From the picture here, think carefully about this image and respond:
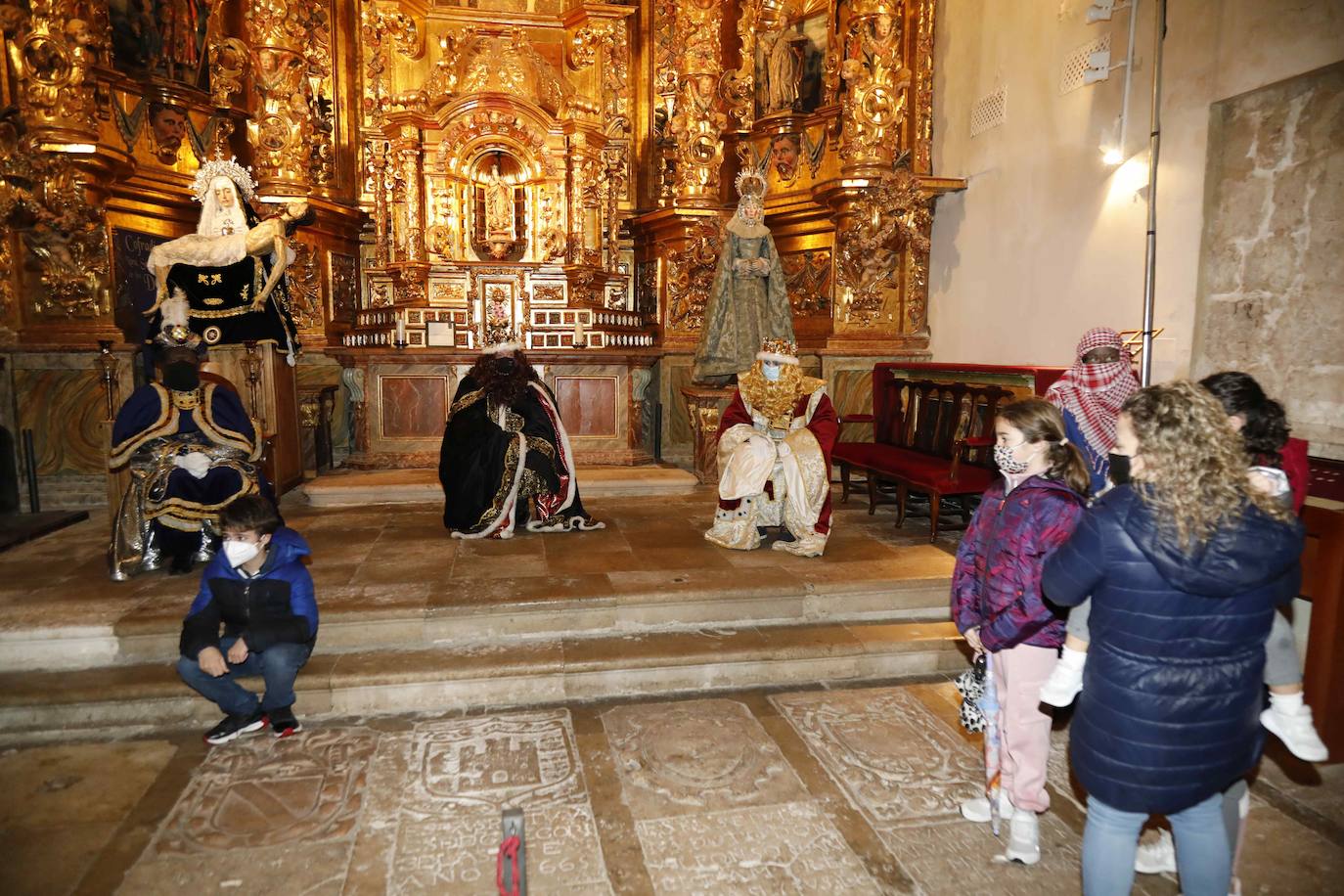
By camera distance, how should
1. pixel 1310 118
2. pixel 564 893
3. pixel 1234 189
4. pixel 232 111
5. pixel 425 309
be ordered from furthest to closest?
pixel 425 309
pixel 232 111
pixel 1234 189
pixel 1310 118
pixel 564 893

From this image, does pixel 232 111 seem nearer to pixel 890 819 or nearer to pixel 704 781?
pixel 704 781

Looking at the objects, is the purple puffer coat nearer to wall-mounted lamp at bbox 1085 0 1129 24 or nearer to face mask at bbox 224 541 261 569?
face mask at bbox 224 541 261 569

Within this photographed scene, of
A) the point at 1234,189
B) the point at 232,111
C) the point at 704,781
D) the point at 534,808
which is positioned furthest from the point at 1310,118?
the point at 232,111

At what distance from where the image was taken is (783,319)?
8.16 m

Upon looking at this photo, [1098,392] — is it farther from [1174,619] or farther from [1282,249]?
[1174,619]

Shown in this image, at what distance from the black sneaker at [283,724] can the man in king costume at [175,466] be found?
6.59 ft

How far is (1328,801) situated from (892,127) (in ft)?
23.7

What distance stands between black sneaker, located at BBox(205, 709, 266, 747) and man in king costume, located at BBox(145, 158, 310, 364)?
4.03 m

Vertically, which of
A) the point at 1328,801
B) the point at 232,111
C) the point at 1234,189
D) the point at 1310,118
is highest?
the point at 232,111

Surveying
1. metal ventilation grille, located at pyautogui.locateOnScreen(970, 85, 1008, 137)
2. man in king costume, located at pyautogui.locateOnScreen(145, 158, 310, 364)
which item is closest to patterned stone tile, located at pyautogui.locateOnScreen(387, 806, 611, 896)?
man in king costume, located at pyautogui.locateOnScreen(145, 158, 310, 364)

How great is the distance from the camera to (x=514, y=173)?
1051cm

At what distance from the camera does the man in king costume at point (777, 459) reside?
227 inches

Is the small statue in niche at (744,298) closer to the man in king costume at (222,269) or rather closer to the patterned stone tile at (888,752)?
the man in king costume at (222,269)

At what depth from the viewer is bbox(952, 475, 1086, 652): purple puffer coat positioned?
2613 mm
